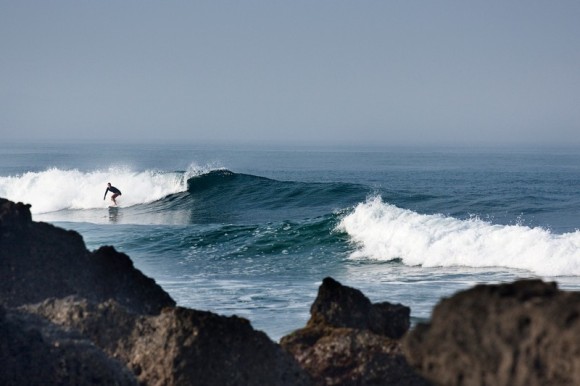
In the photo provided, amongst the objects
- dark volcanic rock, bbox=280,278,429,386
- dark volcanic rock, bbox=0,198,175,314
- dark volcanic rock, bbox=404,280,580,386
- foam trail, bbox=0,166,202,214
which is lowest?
foam trail, bbox=0,166,202,214

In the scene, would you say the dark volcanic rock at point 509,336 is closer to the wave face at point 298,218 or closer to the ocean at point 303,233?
the ocean at point 303,233

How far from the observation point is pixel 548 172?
52406 millimetres

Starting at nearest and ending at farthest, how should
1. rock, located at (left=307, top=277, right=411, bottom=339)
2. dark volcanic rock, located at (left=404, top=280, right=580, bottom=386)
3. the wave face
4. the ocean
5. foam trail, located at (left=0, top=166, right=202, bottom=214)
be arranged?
dark volcanic rock, located at (left=404, top=280, right=580, bottom=386)
rock, located at (left=307, top=277, right=411, bottom=339)
the ocean
the wave face
foam trail, located at (left=0, top=166, right=202, bottom=214)

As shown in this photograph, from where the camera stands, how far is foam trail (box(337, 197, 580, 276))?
709 inches

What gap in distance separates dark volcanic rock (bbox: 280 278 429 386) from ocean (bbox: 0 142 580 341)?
271 centimetres

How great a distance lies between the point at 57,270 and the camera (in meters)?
6.36

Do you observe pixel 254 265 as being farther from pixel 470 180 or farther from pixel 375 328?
pixel 470 180

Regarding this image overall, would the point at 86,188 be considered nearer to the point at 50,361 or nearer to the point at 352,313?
the point at 352,313

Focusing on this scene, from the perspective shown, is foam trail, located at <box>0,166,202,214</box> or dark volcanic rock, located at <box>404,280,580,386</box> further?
foam trail, located at <box>0,166,202,214</box>

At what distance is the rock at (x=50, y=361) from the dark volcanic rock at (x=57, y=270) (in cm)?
118

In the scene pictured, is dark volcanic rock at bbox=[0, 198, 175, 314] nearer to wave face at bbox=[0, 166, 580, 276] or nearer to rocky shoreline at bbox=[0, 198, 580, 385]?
rocky shoreline at bbox=[0, 198, 580, 385]

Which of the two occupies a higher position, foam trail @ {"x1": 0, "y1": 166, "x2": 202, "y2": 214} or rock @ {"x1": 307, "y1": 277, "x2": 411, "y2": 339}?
rock @ {"x1": 307, "y1": 277, "x2": 411, "y2": 339}

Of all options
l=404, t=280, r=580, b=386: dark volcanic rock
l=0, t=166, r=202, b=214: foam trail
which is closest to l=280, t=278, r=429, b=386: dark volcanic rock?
l=404, t=280, r=580, b=386: dark volcanic rock

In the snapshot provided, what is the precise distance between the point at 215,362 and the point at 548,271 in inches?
530
